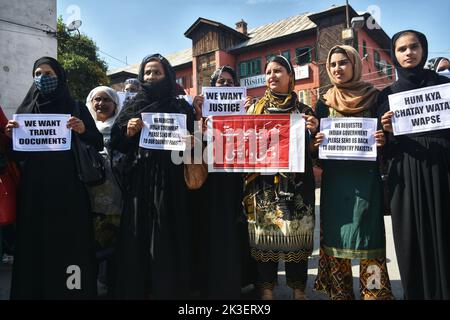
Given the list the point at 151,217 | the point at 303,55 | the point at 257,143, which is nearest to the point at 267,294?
the point at 151,217

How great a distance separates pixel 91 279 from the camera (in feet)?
9.17

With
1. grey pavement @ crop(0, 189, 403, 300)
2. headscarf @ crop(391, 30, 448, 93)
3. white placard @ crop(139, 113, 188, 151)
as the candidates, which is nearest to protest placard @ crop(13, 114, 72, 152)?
white placard @ crop(139, 113, 188, 151)

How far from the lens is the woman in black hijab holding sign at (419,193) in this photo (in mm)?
2416

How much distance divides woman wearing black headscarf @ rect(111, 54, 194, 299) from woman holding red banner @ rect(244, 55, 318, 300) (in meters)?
0.58

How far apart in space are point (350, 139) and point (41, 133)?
2.39m

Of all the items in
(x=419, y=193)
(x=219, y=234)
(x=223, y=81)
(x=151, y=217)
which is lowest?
(x=219, y=234)

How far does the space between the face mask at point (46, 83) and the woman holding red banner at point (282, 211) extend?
1.75 metres

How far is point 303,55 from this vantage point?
22.3 m

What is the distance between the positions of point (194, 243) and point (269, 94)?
55.9 inches

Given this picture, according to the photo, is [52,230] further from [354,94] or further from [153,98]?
[354,94]

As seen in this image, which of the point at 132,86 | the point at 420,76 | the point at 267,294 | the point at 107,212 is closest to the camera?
the point at 420,76

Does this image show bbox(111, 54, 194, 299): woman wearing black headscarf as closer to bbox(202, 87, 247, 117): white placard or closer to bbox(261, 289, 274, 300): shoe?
bbox(202, 87, 247, 117): white placard
